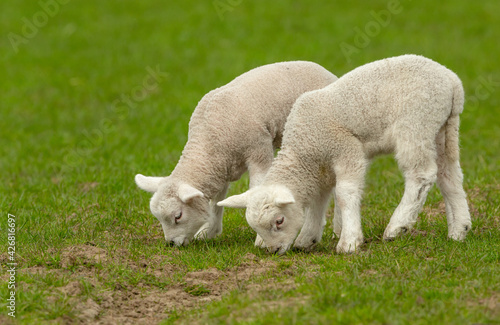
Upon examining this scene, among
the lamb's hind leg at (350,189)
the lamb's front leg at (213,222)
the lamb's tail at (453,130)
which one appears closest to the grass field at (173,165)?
the lamb's front leg at (213,222)

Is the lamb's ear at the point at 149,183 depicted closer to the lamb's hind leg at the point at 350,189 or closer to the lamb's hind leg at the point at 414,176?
the lamb's hind leg at the point at 350,189

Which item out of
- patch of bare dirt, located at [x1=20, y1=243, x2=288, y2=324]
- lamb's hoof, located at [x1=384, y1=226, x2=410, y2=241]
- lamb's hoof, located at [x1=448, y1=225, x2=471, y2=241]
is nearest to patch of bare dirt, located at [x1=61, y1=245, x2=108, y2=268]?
patch of bare dirt, located at [x1=20, y1=243, x2=288, y2=324]

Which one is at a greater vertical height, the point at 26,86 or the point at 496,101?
the point at 26,86

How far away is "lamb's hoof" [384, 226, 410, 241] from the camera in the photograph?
650cm

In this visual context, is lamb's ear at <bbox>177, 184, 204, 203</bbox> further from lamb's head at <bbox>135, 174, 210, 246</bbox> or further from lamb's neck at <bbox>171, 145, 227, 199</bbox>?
lamb's neck at <bbox>171, 145, 227, 199</bbox>

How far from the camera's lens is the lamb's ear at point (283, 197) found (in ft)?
21.0

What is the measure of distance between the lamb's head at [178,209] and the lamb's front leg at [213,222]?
4.4 inches

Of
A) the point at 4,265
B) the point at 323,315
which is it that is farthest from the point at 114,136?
the point at 323,315

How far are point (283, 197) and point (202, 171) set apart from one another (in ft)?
3.50

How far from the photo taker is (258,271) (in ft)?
19.8

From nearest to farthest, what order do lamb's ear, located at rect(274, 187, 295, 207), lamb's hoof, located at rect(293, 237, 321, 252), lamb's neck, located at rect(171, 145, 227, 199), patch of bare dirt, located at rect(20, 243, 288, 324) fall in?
patch of bare dirt, located at rect(20, 243, 288, 324) → lamb's ear, located at rect(274, 187, 295, 207) → lamb's hoof, located at rect(293, 237, 321, 252) → lamb's neck, located at rect(171, 145, 227, 199)

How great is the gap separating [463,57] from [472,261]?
10.4m

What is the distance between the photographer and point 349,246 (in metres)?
6.43

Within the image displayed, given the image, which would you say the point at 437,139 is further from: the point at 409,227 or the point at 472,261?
the point at 472,261
